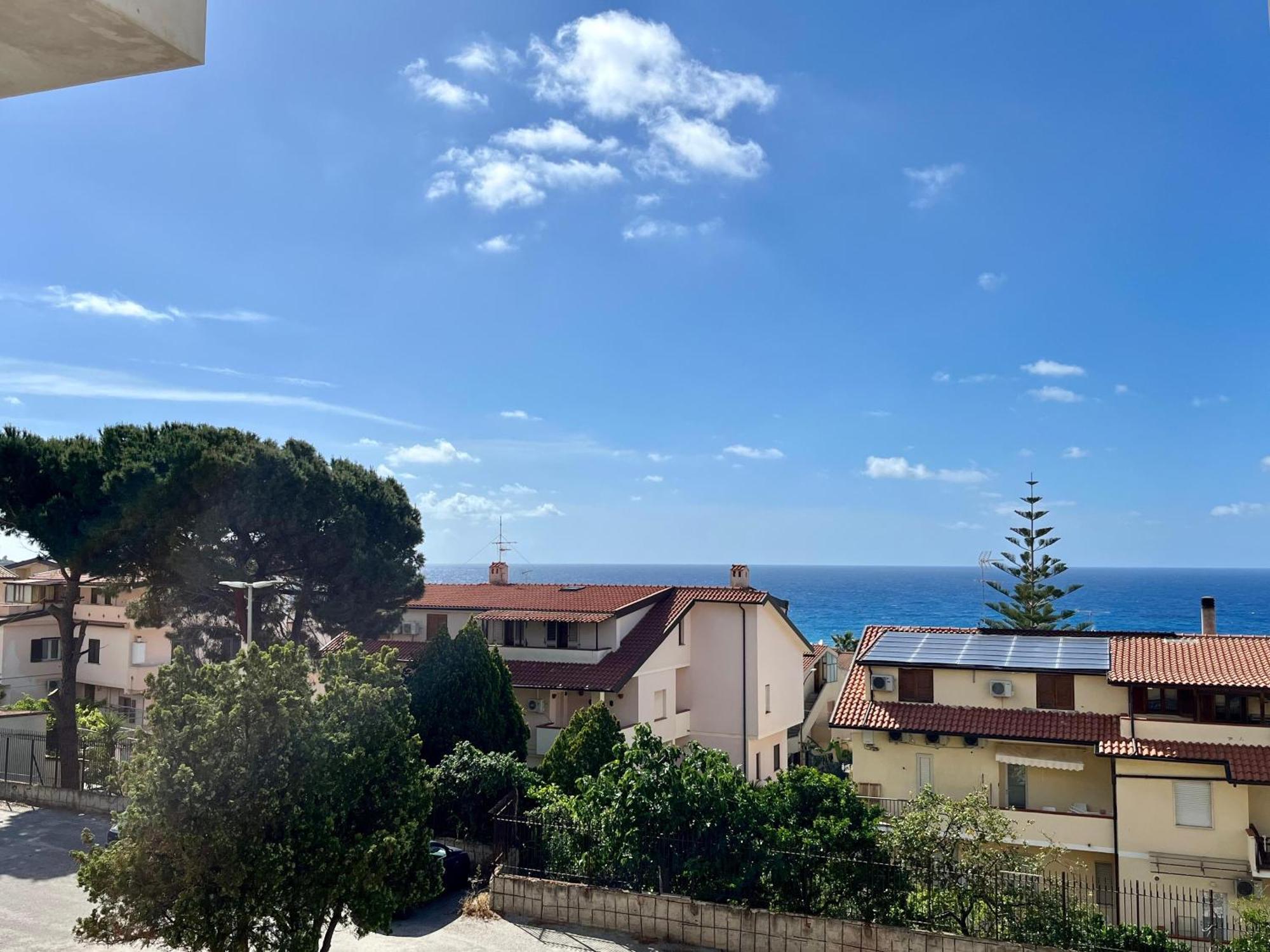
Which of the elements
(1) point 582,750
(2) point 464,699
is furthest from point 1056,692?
(2) point 464,699

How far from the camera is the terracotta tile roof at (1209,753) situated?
23016mm

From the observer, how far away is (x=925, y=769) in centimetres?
2742

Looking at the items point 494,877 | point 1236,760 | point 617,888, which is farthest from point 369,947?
point 1236,760

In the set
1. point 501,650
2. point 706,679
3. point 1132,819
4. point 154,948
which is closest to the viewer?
point 154,948

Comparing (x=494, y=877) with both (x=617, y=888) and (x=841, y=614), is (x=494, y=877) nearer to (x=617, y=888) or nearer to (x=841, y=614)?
(x=617, y=888)

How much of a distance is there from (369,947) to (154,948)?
3614mm

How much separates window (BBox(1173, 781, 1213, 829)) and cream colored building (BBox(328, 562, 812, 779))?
15.2 m

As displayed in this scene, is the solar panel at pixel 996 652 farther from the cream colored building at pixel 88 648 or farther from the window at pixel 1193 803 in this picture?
the cream colored building at pixel 88 648

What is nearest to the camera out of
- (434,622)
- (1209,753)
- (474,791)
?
(474,791)

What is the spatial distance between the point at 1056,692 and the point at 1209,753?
411 cm

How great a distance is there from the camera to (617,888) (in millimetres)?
18219

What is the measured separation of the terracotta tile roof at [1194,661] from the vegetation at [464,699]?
55.3 feet

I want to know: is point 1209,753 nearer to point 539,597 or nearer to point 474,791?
point 474,791

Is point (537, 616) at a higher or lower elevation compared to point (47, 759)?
higher
